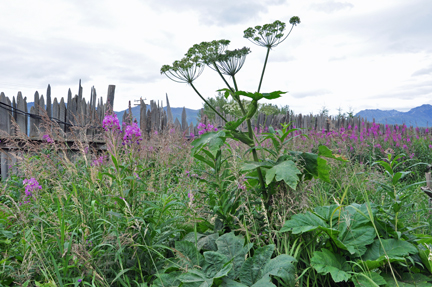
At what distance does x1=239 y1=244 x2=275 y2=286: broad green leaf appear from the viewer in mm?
1596

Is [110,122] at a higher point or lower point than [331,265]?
higher

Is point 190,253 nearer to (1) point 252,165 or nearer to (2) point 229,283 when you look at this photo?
(2) point 229,283

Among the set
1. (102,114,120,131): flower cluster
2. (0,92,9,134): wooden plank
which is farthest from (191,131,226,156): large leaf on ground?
(0,92,9,134): wooden plank

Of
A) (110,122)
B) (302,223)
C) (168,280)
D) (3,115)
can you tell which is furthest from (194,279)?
(3,115)

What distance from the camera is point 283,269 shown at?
1558 mm

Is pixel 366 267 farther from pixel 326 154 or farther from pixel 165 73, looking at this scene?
pixel 165 73

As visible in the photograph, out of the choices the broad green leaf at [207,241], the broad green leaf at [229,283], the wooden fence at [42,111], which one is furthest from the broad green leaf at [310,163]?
the wooden fence at [42,111]

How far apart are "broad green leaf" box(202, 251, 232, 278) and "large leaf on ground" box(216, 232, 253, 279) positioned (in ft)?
0.22

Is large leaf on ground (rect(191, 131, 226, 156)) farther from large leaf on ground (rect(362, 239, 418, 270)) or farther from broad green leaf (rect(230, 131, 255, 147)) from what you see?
large leaf on ground (rect(362, 239, 418, 270))

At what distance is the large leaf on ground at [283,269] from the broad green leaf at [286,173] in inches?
16.1

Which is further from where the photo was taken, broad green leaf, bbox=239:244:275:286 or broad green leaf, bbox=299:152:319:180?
broad green leaf, bbox=299:152:319:180

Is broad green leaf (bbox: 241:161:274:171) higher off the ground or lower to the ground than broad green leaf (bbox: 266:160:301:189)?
higher

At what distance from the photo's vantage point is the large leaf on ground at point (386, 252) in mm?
1608

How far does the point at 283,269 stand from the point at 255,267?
0.52 feet
